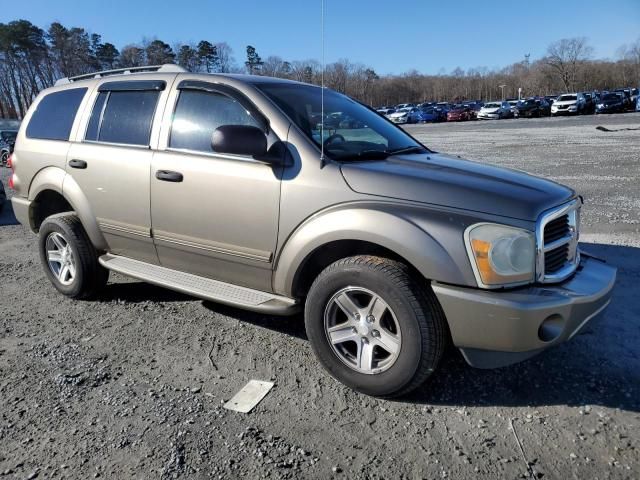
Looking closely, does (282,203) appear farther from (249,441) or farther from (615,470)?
(615,470)

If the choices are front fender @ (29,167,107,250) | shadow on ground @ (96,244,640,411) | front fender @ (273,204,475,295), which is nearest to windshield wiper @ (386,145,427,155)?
front fender @ (273,204,475,295)

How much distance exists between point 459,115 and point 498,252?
53.0 m

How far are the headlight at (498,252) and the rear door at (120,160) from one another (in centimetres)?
244

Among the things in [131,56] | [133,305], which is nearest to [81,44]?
[131,56]

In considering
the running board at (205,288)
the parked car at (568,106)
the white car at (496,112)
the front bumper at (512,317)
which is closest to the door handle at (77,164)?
the running board at (205,288)

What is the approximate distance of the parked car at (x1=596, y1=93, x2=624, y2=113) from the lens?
1713 inches

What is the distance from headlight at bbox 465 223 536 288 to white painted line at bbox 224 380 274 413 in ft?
4.76

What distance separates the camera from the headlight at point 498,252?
2602 millimetres

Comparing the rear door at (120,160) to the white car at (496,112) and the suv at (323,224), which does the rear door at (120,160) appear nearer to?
the suv at (323,224)

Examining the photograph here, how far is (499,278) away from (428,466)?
1.00 m

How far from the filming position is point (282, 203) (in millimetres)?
3180

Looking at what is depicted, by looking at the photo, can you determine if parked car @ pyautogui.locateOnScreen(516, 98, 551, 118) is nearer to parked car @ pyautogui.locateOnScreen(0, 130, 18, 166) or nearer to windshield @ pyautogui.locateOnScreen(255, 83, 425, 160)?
parked car @ pyautogui.locateOnScreen(0, 130, 18, 166)

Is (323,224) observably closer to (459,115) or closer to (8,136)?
(8,136)

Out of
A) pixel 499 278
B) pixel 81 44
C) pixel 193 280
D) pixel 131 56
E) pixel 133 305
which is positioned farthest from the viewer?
pixel 81 44
